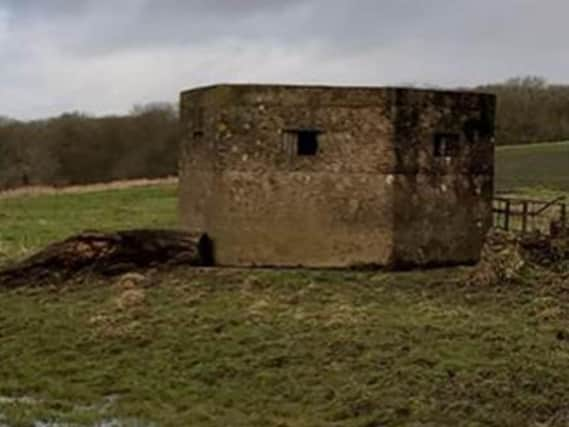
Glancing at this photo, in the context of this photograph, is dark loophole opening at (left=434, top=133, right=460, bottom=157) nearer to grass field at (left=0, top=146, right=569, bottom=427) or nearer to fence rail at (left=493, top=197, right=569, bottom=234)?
fence rail at (left=493, top=197, right=569, bottom=234)

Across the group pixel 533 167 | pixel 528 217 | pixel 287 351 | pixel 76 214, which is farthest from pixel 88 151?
pixel 287 351

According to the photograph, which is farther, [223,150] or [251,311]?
[223,150]

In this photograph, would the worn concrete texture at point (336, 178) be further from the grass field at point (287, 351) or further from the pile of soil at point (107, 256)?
the grass field at point (287, 351)

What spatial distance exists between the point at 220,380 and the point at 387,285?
21.0 feet

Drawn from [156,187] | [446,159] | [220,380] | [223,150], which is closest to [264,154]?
[223,150]

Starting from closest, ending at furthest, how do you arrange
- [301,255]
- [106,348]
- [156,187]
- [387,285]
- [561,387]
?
[561,387]
[106,348]
[387,285]
[301,255]
[156,187]

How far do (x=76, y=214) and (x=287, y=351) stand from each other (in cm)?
2400

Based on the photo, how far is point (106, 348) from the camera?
16.1 meters

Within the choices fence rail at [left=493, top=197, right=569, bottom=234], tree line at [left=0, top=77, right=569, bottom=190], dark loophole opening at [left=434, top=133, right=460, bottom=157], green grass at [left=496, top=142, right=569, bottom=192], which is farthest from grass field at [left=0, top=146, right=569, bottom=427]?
tree line at [left=0, top=77, right=569, bottom=190]

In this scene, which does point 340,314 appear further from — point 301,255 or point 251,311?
point 301,255

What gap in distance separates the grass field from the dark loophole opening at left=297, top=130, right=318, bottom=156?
243 cm

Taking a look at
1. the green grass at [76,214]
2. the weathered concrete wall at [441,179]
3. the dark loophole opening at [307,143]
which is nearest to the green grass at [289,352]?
the weathered concrete wall at [441,179]

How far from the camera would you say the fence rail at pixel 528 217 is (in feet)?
Answer: 76.9

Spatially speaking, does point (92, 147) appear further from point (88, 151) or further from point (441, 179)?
point (441, 179)
